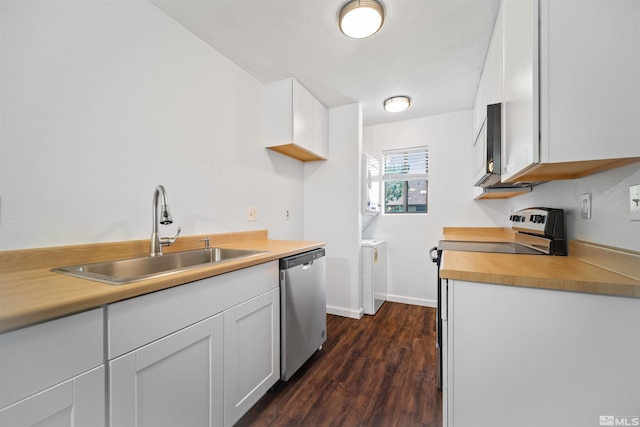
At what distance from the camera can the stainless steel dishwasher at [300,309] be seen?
161 centimetres

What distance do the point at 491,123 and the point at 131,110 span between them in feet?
6.45

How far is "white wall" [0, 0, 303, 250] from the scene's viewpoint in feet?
3.40

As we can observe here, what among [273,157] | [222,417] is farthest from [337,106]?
[222,417]

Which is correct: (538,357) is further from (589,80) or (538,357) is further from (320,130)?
(320,130)

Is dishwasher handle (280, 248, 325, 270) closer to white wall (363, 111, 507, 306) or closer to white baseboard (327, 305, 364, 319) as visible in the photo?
white baseboard (327, 305, 364, 319)

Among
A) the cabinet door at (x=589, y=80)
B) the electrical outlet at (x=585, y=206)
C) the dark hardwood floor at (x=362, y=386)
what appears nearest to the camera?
the cabinet door at (x=589, y=80)

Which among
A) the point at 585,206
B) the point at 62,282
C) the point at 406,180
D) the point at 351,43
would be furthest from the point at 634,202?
the point at 406,180

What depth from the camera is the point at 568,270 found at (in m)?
0.99

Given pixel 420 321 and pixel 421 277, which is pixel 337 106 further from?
pixel 420 321

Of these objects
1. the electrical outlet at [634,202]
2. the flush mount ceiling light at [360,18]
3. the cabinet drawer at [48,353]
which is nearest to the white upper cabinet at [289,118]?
the flush mount ceiling light at [360,18]

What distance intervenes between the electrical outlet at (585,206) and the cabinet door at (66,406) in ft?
6.47

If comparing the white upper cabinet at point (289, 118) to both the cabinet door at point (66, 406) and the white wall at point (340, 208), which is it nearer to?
the white wall at point (340, 208)

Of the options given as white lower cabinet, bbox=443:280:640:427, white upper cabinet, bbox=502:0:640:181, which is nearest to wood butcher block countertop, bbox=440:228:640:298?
white lower cabinet, bbox=443:280:640:427

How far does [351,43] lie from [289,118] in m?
0.78
